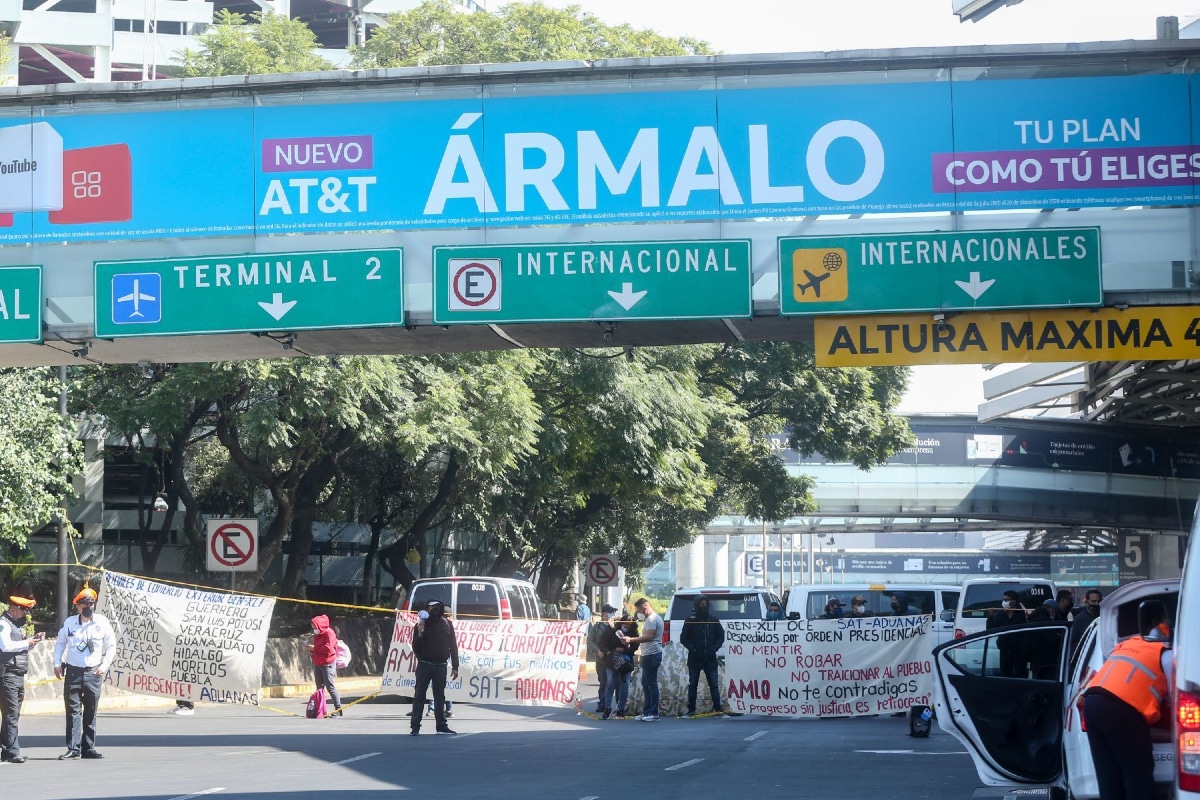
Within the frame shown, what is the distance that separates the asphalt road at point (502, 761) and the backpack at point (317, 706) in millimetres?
402

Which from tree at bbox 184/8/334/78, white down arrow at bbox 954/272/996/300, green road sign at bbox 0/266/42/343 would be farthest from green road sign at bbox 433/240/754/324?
tree at bbox 184/8/334/78

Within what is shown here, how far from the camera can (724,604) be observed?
2445cm

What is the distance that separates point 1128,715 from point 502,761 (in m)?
8.02

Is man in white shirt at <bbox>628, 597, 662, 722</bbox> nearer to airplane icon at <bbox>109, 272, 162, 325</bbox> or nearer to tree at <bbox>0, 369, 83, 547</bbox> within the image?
airplane icon at <bbox>109, 272, 162, 325</bbox>

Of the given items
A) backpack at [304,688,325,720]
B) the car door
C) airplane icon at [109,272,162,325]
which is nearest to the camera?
the car door

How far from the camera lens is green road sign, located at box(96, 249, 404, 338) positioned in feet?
51.0

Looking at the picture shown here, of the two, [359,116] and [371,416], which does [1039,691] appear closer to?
[359,116]

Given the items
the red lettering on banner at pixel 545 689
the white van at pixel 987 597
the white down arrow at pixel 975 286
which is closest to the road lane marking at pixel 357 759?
the red lettering on banner at pixel 545 689

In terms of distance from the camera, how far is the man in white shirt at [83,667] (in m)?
15.3

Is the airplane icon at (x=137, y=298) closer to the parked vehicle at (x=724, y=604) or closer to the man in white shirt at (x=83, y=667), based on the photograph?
the man in white shirt at (x=83, y=667)

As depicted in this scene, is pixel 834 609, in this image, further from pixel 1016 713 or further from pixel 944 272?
pixel 1016 713

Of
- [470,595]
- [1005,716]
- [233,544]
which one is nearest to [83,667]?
[233,544]

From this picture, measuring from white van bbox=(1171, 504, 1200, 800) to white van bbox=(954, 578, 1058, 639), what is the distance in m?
16.6

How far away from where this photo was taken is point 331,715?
71.4 feet
